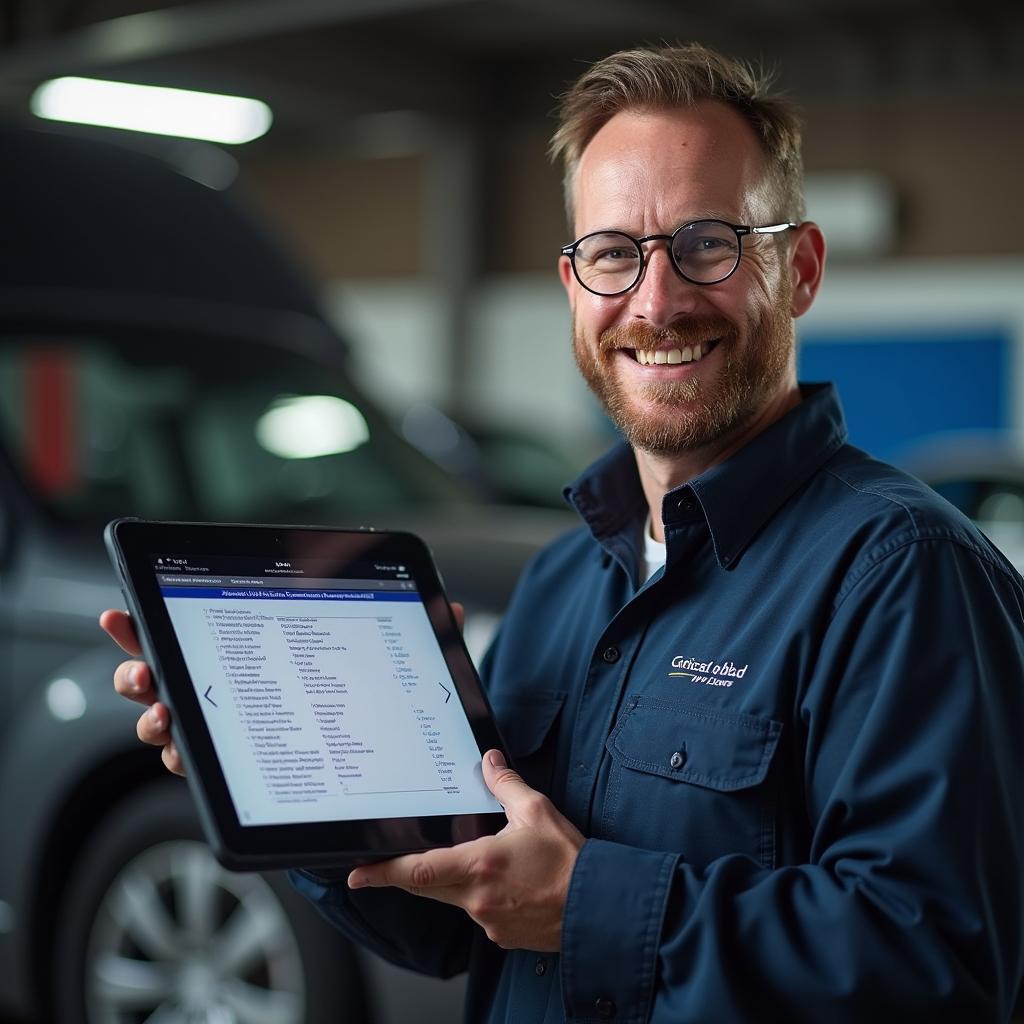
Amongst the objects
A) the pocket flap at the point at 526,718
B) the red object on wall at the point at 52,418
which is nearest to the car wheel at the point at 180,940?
the red object on wall at the point at 52,418

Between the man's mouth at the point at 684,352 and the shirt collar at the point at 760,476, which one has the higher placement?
the man's mouth at the point at 684,352

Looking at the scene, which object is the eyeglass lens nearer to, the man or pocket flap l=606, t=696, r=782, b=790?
the man

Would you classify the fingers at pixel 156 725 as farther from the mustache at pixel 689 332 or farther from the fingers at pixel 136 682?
the mustache at pixel 689 332

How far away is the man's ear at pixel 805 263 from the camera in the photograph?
1888 mm

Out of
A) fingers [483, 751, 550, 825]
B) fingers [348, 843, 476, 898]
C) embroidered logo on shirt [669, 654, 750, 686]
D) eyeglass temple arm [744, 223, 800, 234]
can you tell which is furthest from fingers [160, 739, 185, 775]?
eyeglass temple arm [744, 223, 800, 234]

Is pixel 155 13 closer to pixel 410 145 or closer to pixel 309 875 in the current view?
pixel 410 145

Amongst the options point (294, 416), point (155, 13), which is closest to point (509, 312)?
point (155, 13)

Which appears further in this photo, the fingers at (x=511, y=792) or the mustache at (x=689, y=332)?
the mustache at (x=689, y=332)

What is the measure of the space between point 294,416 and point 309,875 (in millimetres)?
2729

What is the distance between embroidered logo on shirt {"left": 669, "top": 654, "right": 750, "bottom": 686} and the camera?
5.36 ft

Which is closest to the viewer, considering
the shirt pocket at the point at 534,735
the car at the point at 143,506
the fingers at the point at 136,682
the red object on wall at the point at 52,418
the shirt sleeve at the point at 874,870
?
the shirt sleeve at the point at 874,870

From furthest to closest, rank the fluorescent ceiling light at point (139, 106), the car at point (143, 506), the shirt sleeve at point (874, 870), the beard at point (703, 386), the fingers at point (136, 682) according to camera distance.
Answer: the fluorescent ceiling light at point (139, 106)
the car at point (143, 506)
the beard at point (703, 386)
the fingers at point (136, 682)
the shirt sleeve at point (874, 870)

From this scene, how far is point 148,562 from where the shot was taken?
173cm

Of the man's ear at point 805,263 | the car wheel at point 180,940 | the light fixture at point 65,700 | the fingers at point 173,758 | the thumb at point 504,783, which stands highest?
the man's ear at point 805,263
